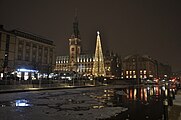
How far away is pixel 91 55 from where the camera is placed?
18962 centimetres

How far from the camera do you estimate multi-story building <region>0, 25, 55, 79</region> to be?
85.4m

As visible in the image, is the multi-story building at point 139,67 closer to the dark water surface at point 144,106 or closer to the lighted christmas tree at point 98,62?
the lighted christmas tree at point 98,62

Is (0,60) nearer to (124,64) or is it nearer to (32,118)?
(32,118)

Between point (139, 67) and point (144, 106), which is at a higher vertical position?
point (139, 67)

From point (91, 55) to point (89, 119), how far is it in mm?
178147

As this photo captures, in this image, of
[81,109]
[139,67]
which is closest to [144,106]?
[81,109]

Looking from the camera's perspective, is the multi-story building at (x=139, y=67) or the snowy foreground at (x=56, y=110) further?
the multi-story building at (x=139, y=67)

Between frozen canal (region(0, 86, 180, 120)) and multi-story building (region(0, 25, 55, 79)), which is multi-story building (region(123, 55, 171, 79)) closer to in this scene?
multi-story building (region(0, 25, 55, 79))

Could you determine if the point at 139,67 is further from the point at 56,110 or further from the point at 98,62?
the point at 56,110

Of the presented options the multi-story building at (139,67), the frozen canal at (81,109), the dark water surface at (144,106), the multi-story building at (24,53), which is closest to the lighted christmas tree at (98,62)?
the multi-story building at (24,53)

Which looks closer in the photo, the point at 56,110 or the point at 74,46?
the point at 56,110

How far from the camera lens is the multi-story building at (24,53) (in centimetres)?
8544

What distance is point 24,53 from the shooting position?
3895 inches

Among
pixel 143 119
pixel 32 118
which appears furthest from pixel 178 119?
pixel 32 118
